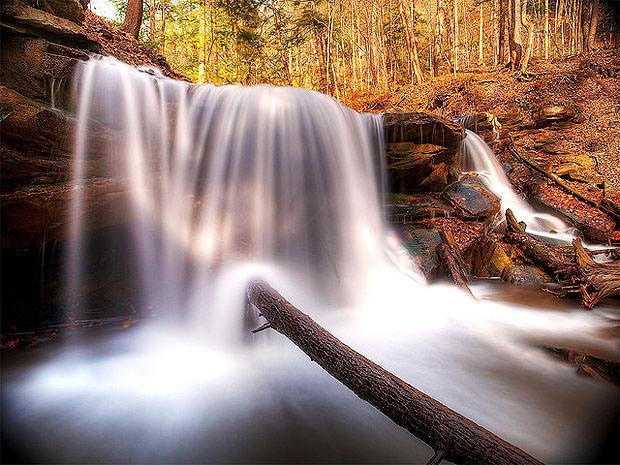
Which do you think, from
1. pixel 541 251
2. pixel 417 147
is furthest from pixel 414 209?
pixel 541 251

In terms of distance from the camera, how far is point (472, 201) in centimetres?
833

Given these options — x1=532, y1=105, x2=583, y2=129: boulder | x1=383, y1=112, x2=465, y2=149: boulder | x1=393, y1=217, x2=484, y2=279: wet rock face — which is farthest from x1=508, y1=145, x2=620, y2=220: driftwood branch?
x1=383, y1=112, x2=465, y2=149: boulder

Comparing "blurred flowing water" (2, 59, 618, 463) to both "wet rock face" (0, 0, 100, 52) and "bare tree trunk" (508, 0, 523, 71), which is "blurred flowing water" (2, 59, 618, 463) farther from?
"bare tree trunk" (508, 0, 523, 71)

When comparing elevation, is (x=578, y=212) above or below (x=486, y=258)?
above

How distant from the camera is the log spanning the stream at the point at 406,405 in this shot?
1652 millimetres

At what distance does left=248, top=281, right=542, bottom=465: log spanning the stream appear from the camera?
1.65 metres

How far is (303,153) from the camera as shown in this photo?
691cm

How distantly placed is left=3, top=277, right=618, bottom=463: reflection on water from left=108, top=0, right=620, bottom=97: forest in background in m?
11.1

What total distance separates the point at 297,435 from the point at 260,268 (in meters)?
3.17

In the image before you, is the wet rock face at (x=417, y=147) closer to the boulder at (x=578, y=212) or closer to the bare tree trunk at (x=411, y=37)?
the boulder at (x=578, y=212)

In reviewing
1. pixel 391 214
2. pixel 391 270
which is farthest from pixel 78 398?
pixel 391 214

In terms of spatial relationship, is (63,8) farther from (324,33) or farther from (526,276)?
(324,33)

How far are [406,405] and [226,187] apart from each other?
492cm

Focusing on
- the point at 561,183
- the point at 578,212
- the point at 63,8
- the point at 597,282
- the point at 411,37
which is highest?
the point at 411,37
